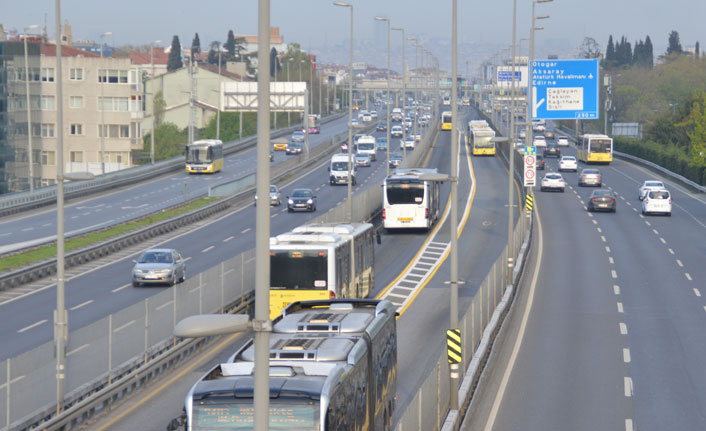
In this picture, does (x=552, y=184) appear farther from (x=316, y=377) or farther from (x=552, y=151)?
(x=316, y=377)

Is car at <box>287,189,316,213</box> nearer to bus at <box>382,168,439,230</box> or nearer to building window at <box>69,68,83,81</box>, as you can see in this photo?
bus at <box>382,168,439,230</box>

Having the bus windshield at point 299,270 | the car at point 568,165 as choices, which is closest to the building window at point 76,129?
the car at point 568,165

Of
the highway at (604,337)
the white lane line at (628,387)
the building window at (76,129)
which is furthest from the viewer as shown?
the building window at (76,129)

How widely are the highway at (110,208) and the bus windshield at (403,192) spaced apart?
1637cm

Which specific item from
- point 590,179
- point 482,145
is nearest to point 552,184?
point 590,179

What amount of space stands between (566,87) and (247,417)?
51.8 meters

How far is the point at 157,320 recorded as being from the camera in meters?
26.5

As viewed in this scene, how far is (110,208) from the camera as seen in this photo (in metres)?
71.0

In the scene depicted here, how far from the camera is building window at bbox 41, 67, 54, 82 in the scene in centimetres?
13000

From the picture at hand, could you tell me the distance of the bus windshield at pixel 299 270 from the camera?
1181 inches

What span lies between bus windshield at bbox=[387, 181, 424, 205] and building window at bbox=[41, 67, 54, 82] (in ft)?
282

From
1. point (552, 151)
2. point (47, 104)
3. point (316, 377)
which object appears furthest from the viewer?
point (47, 104)

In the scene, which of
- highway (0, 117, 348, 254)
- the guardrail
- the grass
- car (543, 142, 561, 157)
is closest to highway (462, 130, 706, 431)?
the grass

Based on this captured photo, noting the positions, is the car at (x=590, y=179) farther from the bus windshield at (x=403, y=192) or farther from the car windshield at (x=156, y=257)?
the car windshield at (x=156, y=257)
